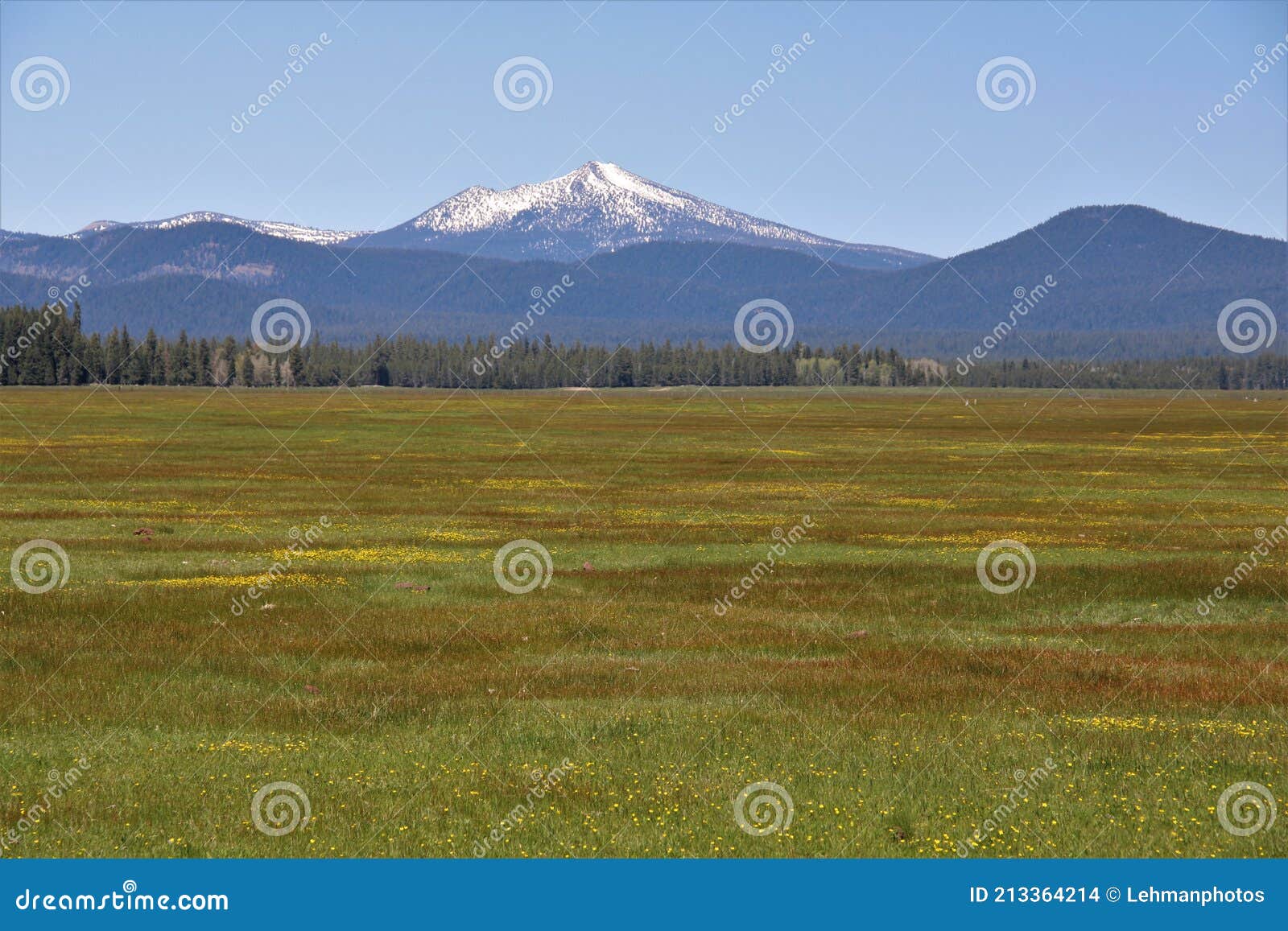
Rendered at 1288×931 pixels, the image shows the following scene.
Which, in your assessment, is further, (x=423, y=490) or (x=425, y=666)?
(x=423, y=490)

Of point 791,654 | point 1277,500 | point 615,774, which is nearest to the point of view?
point 615,774

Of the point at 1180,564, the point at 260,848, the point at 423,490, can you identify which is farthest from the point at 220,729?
the point at 423,490

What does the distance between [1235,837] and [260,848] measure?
358 inches

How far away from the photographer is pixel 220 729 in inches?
610

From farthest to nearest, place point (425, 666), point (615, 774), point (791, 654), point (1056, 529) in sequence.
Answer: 1. point (1056, 529)
2. point (791, 654)
3. point (425, 666)
4. point (615, 774)

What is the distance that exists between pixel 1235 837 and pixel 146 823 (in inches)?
409

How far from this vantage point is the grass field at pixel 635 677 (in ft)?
39.5

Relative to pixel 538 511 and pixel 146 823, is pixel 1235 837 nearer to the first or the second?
pixel 146 823

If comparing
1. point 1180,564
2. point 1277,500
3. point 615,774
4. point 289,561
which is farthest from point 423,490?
point 615,774

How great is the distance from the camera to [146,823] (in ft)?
38.8

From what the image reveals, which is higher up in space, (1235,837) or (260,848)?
(1235,837)

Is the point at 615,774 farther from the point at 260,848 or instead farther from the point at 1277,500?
the point at 1277,500

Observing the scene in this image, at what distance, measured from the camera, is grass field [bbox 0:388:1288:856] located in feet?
39.5

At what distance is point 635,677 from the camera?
1923 centimetres
